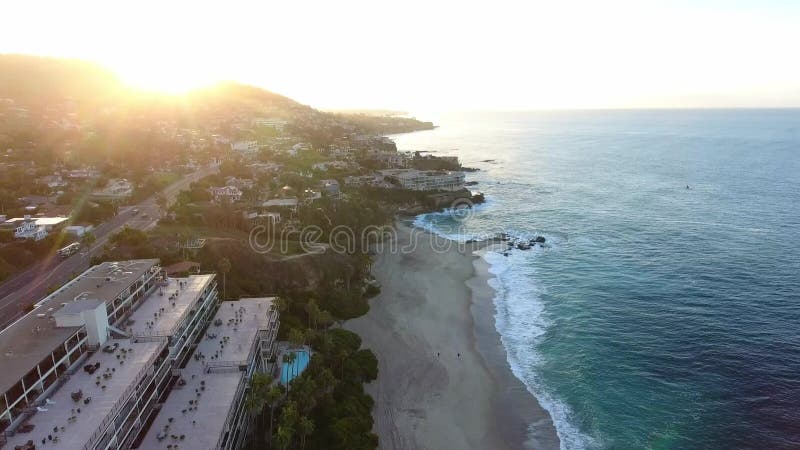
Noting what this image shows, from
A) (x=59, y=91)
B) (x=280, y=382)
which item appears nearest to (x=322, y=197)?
(x=280, y=382)

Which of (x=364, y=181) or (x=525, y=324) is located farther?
(x=364, y=181)

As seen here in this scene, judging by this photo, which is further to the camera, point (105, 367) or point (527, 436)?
point (527, 436)

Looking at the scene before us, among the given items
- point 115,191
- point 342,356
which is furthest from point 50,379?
point 115,191

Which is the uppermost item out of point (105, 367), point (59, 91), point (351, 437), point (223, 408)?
point (59, 91)

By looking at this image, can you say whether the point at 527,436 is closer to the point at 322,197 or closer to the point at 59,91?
the point at 322,197

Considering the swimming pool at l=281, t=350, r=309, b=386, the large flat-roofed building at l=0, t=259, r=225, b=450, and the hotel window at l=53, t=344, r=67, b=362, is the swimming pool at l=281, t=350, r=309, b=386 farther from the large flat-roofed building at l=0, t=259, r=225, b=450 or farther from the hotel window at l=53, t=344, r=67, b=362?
the hotel window at l=53, t=344, r=67, b=362

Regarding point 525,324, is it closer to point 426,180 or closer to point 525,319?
point 525,319
